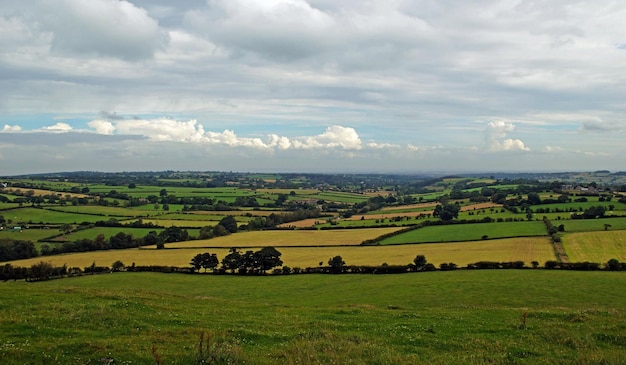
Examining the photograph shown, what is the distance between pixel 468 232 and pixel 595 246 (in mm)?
23120

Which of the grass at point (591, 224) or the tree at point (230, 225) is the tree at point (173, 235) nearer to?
the tree at point (230, 225)

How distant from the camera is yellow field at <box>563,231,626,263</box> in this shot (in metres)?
52.5

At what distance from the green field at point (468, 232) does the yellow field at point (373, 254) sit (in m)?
4.39

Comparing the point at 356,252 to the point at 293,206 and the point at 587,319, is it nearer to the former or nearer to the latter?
the point at 587,319

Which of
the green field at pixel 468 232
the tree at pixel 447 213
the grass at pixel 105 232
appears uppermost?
the tree at pixel 447 213

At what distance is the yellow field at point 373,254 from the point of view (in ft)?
184

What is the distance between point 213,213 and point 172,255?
183ft

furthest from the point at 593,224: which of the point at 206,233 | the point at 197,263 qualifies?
the point at 206,233

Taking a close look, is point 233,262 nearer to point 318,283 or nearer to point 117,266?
point 318,283

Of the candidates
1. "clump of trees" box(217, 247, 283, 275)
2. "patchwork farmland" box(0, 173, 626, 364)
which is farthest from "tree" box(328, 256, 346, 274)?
"clump of trees" box(217, 247, 283, 275)

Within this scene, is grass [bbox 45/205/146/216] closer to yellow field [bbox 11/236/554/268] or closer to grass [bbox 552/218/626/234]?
yellow field [bbox 11/236/554/268]

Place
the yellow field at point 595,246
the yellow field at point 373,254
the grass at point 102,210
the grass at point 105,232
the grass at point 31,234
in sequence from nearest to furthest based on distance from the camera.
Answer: the yellow field at point 595,246
the yellow field at point 373,254
the grass at point 31,234
the grass at point 105,232
the grass at point 102,210

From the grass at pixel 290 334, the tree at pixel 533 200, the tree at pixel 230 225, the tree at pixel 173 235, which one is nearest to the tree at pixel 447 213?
the tree at pixel 533 200

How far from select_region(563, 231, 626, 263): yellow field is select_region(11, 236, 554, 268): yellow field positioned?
2.82m
